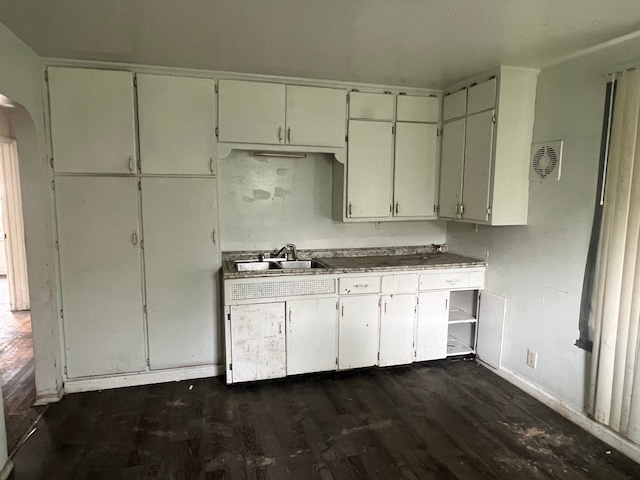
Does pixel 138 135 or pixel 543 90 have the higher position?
pixel 543 90

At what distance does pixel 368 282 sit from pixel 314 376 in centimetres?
90

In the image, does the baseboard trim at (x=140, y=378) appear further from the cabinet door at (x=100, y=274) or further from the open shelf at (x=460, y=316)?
the open shelf at (x=460, y=316)

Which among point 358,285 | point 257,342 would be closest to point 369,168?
point 358,285

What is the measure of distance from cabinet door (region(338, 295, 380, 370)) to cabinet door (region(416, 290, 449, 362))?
1.34 feet

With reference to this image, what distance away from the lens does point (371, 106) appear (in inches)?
135

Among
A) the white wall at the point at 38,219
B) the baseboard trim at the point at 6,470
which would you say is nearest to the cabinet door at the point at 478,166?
the white wall at the point at 38,219

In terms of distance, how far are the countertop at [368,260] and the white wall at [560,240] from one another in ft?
1.81

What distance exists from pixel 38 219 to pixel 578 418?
12.8 ft

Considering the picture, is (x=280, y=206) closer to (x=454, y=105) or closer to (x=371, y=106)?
(x=371, y=106)

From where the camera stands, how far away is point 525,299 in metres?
3.07

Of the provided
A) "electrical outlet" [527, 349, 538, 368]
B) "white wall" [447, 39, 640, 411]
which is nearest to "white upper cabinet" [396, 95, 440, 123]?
"white wall" [447, 39, 640, 411]

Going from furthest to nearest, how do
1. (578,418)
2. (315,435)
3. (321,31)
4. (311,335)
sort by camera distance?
1. (311,335)
2. (578,418)
3. (315,435)
4. (321,31)

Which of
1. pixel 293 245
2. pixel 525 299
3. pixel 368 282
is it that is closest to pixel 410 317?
pixel 368 282

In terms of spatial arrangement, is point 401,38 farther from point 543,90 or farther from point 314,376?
point 314,376
